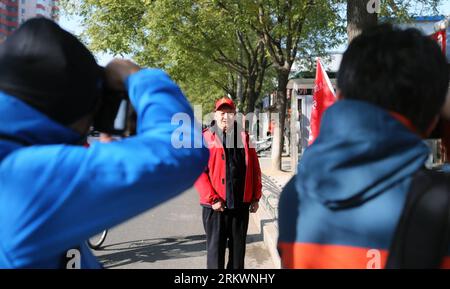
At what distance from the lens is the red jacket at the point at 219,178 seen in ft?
15.0

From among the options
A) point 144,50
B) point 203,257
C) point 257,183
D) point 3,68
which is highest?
point 144,50

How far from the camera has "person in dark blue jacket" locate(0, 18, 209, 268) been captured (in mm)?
874

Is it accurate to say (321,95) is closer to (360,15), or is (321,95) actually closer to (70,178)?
(360,15)

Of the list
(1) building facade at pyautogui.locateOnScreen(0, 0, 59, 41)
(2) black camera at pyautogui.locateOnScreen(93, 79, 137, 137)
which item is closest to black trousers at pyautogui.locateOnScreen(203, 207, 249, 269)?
(2) black camera at pyautogui.locateOnScreen(93, 79, 137, 137)

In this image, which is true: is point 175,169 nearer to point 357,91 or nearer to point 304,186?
point 304,186

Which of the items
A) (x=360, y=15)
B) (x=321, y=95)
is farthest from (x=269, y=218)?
(x=360, y=15)

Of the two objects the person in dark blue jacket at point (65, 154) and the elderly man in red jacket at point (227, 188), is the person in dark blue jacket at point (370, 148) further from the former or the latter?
the elderly man in red jacket at point (227, 188)

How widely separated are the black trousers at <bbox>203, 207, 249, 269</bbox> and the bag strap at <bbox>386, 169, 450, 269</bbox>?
141 inches

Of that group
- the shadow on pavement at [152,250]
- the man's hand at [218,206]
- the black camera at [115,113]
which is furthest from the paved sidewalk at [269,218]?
the black camera at [115,113]

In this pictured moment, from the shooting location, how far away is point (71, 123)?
1030 millimetres

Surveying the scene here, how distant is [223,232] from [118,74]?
3.71 meters

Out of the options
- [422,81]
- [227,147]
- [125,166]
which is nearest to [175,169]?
[125,166]

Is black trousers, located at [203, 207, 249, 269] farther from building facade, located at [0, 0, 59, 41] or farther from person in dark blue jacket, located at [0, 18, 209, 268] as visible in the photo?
building facade, located at [0, 0, 59, 41]

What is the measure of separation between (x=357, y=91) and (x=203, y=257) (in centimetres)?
516
